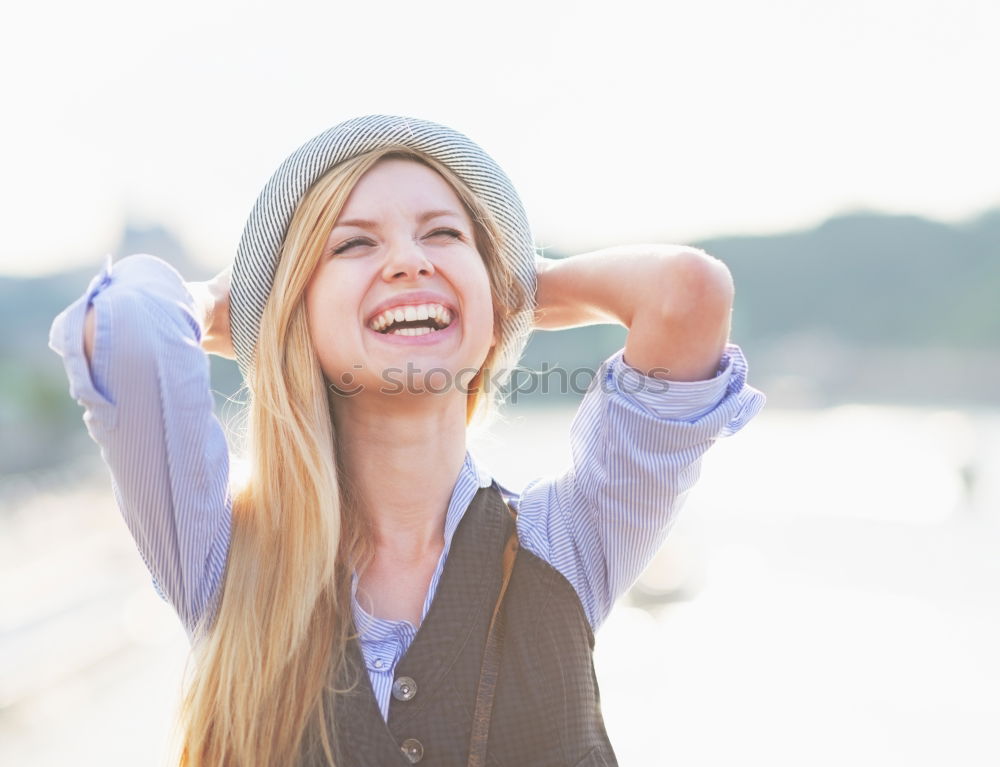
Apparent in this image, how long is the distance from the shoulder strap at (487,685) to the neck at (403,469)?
154 mm

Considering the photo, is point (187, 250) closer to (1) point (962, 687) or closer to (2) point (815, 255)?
(2) point (815, 255)

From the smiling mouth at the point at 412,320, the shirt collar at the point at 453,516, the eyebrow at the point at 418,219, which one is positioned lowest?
the shirt collar at the point at 453,516

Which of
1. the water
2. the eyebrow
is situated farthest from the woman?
the water

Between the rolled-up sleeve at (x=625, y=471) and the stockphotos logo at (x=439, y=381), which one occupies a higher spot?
the stockphotos logo at (x=439, y=381)

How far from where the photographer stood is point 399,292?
121 cm

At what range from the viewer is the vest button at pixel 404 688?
3.67ft

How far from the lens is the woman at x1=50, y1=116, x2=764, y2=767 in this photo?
1115 mm

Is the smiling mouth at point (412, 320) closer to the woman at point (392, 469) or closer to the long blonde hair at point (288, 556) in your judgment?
the woman at point (392, 469)

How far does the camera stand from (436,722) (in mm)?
1108

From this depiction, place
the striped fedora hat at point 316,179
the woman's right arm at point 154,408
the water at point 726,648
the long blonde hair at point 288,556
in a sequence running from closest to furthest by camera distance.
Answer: the woman's right arm at point 154,408 < the long blonde hair at point 288,556 < the striped fedora hat at point 316,179 < the water at point 726,648

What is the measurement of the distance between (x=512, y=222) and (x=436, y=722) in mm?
696

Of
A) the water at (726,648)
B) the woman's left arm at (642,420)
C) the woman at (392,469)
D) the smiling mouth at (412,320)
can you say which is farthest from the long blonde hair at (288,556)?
the water at (726,648)

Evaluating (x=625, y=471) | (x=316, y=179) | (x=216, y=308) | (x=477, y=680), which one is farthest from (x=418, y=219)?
(x=477, y=680)

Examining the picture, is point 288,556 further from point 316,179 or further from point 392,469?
point 316,179
